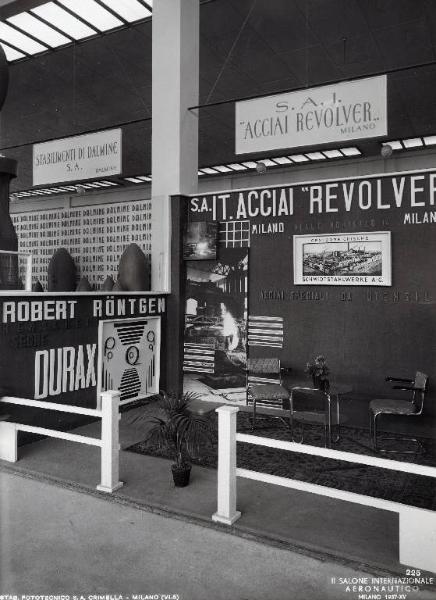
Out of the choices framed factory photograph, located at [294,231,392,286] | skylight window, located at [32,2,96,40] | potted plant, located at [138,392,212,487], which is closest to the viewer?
potted plant, located at [138,392,212,487]

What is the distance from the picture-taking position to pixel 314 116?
5.35 metres

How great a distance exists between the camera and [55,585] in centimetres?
262

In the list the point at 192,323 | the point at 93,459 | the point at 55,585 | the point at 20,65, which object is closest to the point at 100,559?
the point at 55,585

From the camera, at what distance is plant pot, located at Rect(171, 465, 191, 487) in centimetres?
394

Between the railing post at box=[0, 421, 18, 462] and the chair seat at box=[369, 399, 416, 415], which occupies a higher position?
the chair seat at box=[369, 399, 416, 415]

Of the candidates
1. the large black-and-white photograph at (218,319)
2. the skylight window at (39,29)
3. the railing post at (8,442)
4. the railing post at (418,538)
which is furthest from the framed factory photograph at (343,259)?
the skylight window at (39,29)

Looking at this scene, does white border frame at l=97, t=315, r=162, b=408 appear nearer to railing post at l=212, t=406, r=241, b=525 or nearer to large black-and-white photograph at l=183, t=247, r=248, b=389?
large black-and-white photograph at l=183, t=247, r=248, b=389

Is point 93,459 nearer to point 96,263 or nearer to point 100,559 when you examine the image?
point 100,559

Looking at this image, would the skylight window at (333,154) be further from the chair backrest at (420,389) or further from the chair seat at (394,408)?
the chair seat at (394,408)

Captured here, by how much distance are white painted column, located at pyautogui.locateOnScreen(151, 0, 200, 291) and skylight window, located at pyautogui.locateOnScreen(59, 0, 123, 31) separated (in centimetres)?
95

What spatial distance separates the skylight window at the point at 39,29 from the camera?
307 inches

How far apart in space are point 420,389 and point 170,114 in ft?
15.8

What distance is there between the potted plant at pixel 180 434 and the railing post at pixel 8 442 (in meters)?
1.42

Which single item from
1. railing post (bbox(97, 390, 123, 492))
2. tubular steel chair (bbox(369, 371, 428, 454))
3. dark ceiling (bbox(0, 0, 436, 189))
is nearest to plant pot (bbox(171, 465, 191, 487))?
railing post (bbox(97, 390, 123, 492))
